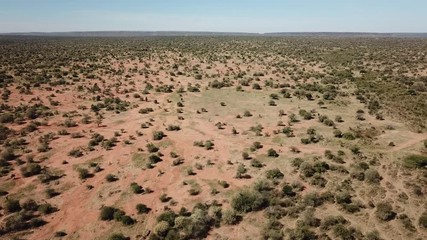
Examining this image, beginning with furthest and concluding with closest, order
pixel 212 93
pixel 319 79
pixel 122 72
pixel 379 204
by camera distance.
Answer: pixel 122 72 → pixel 319 79 → pixel 212 93 → pixel 379 204

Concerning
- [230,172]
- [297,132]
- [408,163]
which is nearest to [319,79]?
[297,132]

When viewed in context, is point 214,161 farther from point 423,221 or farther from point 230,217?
point 423,221

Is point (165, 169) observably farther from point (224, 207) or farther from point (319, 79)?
point (319, 79)

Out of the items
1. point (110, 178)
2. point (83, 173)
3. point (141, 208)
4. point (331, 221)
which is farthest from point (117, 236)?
point (331, 221)

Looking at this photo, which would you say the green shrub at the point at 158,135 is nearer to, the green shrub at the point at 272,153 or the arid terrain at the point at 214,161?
the arid terrain at the point at 214,161

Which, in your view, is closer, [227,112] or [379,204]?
[379,204]

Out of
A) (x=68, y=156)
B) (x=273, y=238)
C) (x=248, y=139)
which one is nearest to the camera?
(x=273, y=238)

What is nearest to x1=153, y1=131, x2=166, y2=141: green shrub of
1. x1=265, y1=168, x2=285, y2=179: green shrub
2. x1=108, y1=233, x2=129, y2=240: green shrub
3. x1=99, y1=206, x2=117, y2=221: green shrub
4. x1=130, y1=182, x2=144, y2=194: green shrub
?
x1=130, y1=182, x2=144, y2=194: green shrub

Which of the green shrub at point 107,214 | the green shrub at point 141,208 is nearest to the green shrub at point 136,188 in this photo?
the green shrub at point 141,208

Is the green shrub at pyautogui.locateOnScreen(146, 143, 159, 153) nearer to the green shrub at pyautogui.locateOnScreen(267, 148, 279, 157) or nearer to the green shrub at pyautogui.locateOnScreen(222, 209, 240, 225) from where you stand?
the green shrub at pyautogui.locateOnScreen(267, 148, 279, 157)
